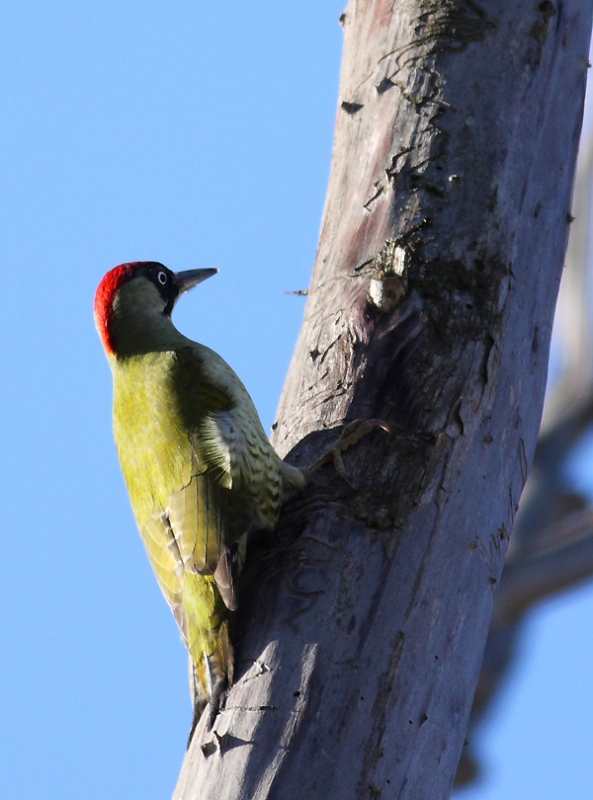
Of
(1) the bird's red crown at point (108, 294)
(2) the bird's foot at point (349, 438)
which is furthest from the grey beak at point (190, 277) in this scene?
(2) the bird's foot at point (349, 438)

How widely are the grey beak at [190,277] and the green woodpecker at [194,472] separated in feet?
1.60

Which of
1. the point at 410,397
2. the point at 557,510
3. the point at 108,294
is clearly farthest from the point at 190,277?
the point at 410,397

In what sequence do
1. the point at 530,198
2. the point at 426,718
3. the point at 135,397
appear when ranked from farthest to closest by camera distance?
the point at 135,397, the point at 530,198, the point at 426,718

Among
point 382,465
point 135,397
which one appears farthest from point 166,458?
point 382,465

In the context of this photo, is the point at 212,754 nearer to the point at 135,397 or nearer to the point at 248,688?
the point at 248,688

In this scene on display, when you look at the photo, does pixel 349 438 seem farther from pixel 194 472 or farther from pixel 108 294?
pixel 108 294

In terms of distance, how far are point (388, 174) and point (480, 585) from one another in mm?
1416

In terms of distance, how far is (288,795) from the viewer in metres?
2.13

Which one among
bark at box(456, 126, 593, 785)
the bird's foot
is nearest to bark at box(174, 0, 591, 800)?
the bird's foot

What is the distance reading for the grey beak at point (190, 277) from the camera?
487cm

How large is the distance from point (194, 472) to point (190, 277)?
73.5 inches

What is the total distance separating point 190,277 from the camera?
16.1 ft

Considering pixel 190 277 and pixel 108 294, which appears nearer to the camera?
pixel 108 294

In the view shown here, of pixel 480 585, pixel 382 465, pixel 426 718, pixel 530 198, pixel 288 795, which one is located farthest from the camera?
pixel 530 198
